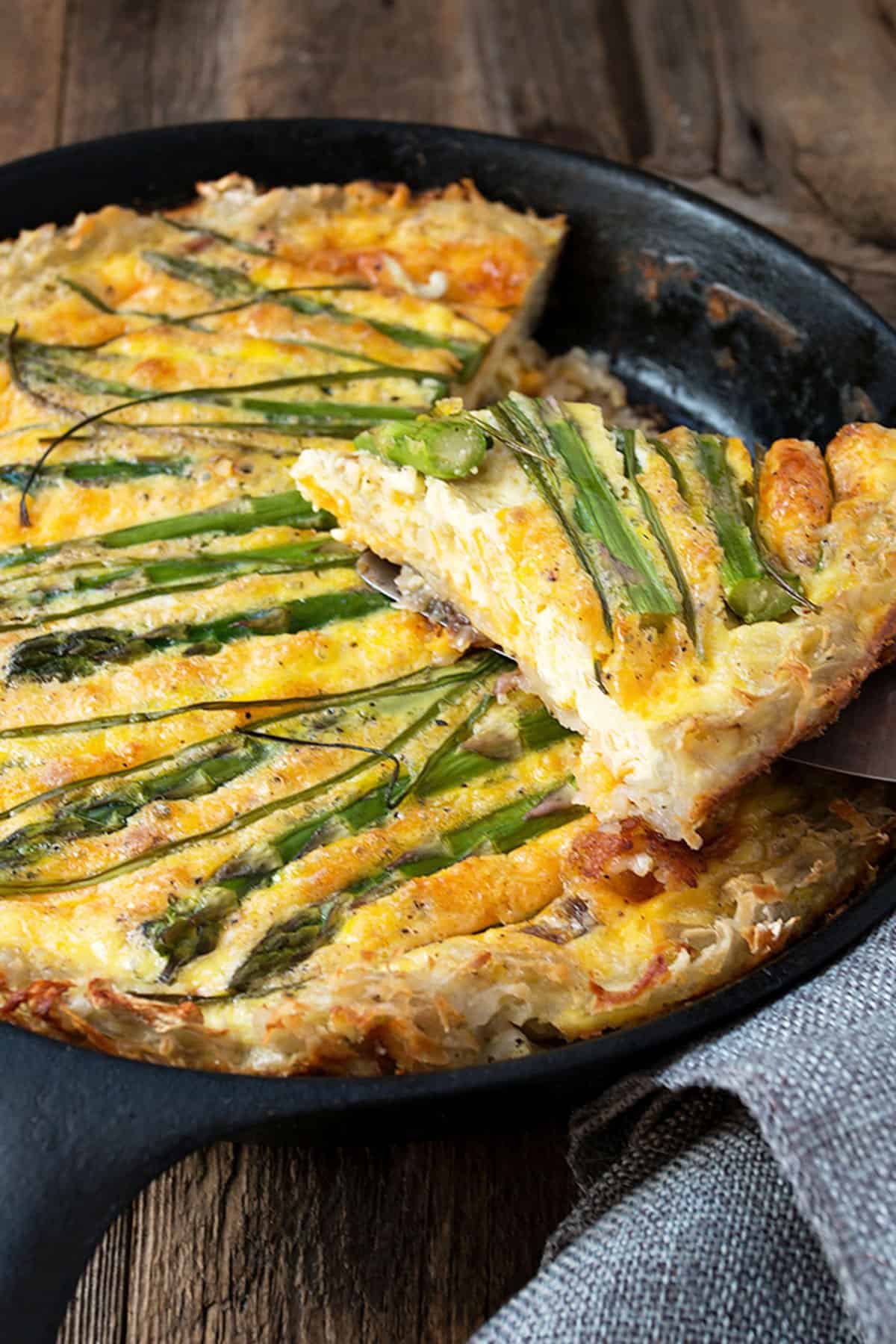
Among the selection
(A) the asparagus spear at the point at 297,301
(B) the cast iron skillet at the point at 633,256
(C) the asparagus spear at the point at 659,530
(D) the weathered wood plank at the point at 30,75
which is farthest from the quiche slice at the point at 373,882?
(D) the weathered wood plank at the point at 30,75

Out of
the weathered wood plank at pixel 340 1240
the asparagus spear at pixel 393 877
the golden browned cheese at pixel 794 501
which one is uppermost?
the golden browned cheese at pixel 794 501

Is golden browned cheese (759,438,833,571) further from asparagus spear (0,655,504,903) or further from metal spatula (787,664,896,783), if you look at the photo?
asparagus spear (0,655,504,903)

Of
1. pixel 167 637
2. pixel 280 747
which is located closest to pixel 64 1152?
pixel 280 747

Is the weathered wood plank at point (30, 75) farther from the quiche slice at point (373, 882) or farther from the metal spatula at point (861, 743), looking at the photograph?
the metal spatula at point (861, 743)

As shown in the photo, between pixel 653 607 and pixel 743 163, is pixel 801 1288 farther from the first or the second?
pixel 743 163

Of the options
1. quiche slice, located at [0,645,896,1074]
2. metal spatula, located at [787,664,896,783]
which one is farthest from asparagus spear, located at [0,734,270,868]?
metal spatula, located at [787,664,896,783]
